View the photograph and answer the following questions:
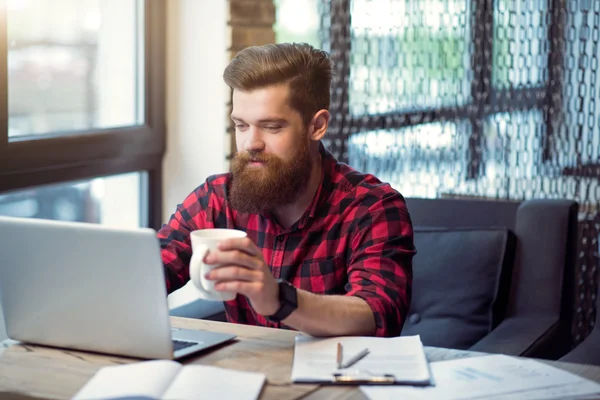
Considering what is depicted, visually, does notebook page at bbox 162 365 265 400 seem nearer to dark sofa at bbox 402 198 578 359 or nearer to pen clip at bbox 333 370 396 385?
pen clip at bbox 333 370 396 385

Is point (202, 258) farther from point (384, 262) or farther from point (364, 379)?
point (384, 262)

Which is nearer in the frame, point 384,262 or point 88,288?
point 88,288

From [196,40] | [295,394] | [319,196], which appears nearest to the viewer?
[295,394]

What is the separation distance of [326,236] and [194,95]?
1.20 meters

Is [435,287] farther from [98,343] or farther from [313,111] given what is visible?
[98,343]

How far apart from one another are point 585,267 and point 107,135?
154cm

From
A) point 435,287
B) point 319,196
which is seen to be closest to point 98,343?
point 319,196

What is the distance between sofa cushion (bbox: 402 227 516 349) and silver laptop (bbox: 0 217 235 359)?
1.02 metres

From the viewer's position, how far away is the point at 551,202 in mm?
2283

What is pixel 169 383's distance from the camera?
1159mm

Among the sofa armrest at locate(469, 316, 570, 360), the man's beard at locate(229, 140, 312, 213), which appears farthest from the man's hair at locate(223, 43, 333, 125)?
the sofa armrest at locate(469, 316, 570, 360)

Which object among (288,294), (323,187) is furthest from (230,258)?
(323,187)

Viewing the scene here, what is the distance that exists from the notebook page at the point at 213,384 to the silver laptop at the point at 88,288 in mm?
84

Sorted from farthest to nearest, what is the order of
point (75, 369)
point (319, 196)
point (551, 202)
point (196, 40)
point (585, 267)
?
point (196, 40) < point (585, 267) < point (551, 202) < point (319, 196) < point (75, 369)
